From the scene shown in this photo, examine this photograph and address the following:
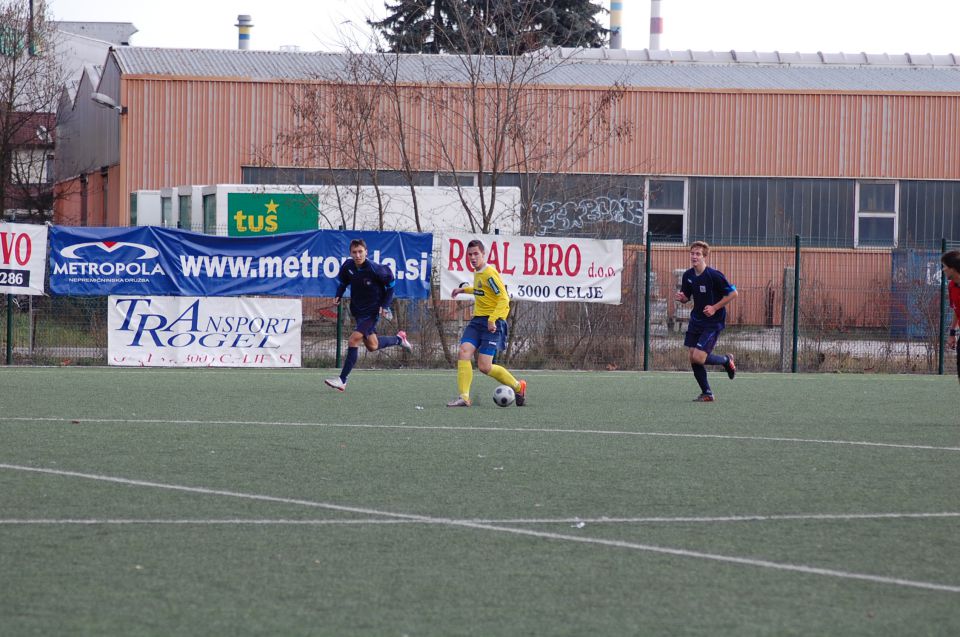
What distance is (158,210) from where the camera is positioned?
1201 inches

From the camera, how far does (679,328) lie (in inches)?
846

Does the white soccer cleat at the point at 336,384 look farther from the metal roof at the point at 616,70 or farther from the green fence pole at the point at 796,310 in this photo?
the metal roof at the point at 616,70

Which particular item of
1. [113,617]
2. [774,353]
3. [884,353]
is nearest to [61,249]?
[774,353]

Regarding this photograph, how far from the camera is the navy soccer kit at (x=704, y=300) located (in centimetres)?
1503

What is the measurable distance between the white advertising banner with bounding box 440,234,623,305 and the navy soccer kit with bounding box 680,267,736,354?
203 inches

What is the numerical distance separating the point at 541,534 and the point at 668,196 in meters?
28.3

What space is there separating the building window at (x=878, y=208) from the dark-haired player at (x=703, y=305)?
2093 centimetres

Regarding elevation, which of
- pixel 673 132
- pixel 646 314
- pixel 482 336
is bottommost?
pixel 482 336

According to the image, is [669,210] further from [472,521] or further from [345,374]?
[472,521]

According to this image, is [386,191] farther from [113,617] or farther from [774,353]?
[113,617]

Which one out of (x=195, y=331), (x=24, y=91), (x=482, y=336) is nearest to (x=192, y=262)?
(x=195, y=331)

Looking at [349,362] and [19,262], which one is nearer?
[349,362]

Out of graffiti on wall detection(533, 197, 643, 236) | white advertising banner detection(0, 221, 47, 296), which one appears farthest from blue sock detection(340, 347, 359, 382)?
graffiti on wall detection(533, 197, 643, 236)

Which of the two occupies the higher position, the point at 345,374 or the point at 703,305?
the point at 703,305
